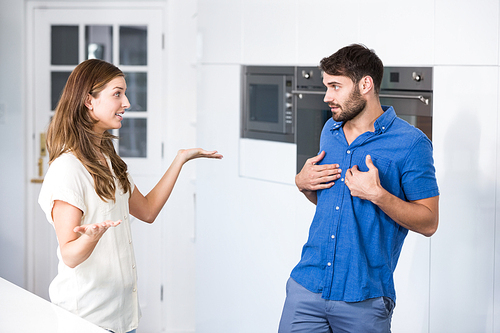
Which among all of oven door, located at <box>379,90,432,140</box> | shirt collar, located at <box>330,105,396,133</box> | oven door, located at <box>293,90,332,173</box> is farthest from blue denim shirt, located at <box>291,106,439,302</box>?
oven door, located at <box>293,90,332,173</box>

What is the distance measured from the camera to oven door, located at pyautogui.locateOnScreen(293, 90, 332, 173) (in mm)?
2600

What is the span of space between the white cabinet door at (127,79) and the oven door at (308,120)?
1266 millimetres

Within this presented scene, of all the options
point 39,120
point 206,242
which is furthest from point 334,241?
point 39,120

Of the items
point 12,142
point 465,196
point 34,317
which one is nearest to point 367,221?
point 465,196

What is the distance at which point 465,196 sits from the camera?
2168mm

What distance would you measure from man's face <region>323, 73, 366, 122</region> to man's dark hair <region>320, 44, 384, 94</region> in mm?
19

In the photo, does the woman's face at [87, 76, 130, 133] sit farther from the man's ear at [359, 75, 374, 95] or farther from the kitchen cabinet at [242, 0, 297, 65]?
the kitchen cabinet at [242, 0, 297, 65]

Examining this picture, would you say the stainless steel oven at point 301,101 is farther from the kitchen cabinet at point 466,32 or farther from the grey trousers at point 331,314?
the grey trousers at point 331,314

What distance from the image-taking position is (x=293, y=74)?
8.97 ft

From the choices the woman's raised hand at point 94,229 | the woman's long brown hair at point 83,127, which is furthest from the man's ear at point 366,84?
the woman's raised hand at point 94,229

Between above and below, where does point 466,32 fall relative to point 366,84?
above

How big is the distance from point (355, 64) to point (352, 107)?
14 cm

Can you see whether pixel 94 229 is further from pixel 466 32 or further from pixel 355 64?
pixel 466 32

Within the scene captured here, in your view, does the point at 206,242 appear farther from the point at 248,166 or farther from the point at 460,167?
the point at 460,167
